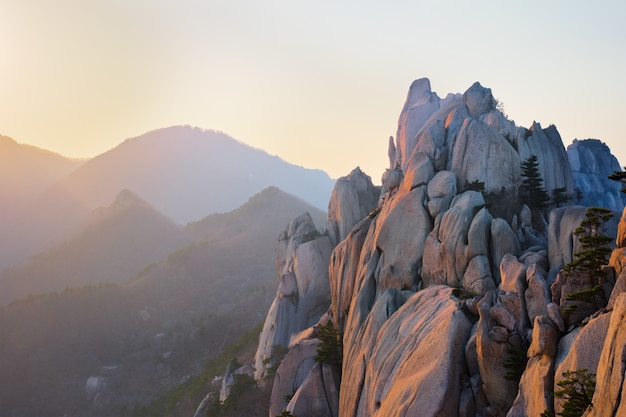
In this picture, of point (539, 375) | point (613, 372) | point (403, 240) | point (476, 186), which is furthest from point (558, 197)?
point (613, 372)

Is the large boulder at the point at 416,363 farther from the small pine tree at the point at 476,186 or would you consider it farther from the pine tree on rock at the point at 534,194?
the pine tree on rock at the point at 534,194

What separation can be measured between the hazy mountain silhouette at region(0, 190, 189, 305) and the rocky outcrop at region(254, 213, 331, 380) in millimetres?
91902

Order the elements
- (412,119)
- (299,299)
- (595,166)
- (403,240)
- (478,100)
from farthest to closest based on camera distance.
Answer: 1. (595,166)
2. (299,299)
3. (412,119)
4. (478,100)
5. (403,240)

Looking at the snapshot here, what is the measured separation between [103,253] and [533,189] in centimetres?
13814

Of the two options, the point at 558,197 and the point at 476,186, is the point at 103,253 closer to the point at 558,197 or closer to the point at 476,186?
the point at 476,186

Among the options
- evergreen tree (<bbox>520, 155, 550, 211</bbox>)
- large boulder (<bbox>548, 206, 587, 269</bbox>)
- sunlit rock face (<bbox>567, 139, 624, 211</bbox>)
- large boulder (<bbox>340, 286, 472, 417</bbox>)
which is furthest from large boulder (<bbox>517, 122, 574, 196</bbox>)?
sunlit rock face (<bbox>567, 139, 624, 211</bbox>)

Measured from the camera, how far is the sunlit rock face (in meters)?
59.8

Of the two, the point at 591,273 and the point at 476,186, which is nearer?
the point at 591,273

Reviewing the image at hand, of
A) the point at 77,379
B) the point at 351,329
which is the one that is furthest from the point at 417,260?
the point at 77,379

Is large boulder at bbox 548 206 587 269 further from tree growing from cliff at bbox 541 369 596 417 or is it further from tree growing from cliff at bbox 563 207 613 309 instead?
tree growing from cliff at bbox 541 369 596 417

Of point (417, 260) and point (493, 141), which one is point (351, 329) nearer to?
point (417, 260)

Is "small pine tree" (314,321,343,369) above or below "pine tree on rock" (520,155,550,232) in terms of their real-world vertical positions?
below

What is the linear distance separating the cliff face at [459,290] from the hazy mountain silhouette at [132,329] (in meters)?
46.9

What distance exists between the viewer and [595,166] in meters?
63.4
